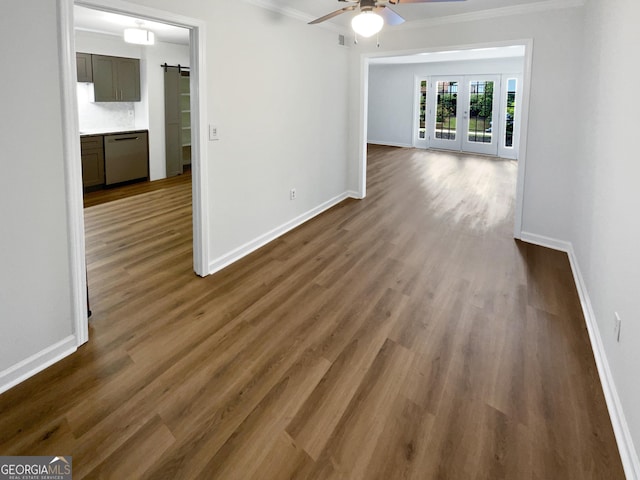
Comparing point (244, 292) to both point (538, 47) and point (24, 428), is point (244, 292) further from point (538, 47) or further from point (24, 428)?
point (538, 47)

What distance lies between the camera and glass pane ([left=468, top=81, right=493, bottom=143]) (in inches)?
416

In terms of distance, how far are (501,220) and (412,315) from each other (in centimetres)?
300

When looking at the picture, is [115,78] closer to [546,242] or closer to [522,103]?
[522,103]

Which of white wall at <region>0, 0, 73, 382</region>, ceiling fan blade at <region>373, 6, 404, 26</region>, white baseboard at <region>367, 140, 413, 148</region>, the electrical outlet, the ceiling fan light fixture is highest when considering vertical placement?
ceiling fan blade at <region>373, 6, 404, 26</region>

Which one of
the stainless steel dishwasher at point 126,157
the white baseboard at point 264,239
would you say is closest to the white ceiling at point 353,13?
the stainless steel dishwasher at point 126,157

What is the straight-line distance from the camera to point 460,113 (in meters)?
11.1

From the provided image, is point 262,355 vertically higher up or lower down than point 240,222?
lower down

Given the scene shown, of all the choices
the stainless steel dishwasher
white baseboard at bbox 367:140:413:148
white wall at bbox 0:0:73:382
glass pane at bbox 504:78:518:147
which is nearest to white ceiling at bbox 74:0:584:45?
white wall at bbox 0:0:73:382

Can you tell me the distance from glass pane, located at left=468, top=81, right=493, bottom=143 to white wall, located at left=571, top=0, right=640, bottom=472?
7.52 metres

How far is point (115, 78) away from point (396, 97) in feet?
25.9

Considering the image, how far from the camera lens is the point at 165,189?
6.84 metres

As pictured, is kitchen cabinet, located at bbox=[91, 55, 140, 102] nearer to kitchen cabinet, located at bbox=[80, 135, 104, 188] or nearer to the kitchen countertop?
the kitchen countertop

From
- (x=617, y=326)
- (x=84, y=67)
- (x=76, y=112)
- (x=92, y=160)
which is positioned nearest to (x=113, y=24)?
→ (x=84, y=67)

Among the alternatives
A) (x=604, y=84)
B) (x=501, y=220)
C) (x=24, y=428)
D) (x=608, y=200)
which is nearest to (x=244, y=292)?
(x=24, y=428)
